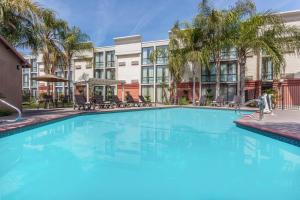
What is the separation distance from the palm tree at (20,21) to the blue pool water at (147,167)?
654cm

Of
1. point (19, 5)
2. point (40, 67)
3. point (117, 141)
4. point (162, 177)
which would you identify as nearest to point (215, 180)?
point (162, 177)

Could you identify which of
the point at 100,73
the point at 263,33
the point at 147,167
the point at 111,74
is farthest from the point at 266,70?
the point at 147,167

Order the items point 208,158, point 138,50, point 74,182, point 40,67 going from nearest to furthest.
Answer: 1. point 74,182
2. point 208,158
3. point 138,50
4. point 40,67

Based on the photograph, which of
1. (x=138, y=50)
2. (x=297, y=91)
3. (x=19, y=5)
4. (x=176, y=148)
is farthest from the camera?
(x=138, y=50)

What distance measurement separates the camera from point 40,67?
35438 mm

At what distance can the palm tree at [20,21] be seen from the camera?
34.7 feet

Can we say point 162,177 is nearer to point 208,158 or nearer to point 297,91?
point 208,158

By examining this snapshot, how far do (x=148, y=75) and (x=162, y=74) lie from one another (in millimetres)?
1902

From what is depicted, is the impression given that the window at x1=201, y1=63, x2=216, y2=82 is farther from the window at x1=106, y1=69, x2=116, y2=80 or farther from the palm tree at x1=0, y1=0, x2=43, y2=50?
the palm tree at x1=0, y1=0, x2=43, y2=50

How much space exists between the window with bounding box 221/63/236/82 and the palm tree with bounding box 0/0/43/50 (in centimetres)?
1807

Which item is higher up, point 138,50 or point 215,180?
point 138,50

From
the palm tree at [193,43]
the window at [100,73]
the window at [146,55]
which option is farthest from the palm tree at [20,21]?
the window at [100,73]

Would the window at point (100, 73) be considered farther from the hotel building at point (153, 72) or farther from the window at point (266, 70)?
the window at point (266, 70)

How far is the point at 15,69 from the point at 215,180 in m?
12.4
